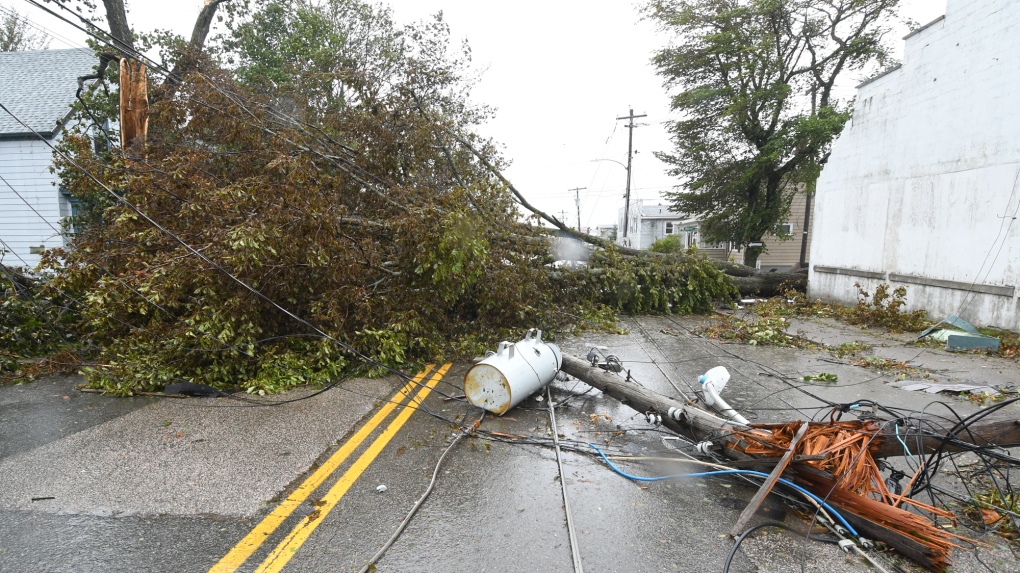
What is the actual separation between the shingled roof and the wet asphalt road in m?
12.6

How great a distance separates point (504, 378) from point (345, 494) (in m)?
1.96

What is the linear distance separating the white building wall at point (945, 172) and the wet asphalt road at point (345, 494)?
7907mm

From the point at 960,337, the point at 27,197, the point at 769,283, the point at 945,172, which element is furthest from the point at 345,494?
the point at 769,283

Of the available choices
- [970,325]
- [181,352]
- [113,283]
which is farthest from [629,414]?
[970,325]

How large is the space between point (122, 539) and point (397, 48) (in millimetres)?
17883

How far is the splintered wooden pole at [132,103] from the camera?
748cm

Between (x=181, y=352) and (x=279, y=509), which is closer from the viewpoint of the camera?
(x=279, y=509)

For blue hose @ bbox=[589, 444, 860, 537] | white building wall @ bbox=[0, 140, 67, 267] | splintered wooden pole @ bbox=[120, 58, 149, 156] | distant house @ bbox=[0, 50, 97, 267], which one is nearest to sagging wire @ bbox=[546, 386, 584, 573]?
blue hose @ bbox=[589, 444, 860, 537]

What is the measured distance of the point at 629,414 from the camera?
18.5ft

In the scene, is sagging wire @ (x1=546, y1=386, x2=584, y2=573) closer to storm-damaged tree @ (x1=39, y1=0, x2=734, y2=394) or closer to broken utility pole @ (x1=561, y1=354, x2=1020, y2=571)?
broken utility pole @ (x1=561, y1=354, x2=1020, y2=571)

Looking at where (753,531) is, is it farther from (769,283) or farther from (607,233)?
(607,233)

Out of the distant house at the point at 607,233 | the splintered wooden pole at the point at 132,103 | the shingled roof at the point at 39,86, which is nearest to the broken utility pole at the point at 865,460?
the splintered wooden pole at the point at 132,103

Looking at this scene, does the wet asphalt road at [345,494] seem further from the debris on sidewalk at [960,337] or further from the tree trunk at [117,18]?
the tree trunk at [117,18]

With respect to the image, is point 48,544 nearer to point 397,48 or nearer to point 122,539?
point 122,539
